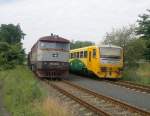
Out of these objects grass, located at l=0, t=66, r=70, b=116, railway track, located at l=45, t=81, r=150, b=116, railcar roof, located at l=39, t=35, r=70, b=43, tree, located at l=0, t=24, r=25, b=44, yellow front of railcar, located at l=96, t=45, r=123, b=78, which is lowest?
railway track, located at l=45, t=81, r=150, b=116

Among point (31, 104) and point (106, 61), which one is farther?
point (106, 61)

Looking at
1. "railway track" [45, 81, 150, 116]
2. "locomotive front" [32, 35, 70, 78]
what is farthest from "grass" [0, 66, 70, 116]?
"locomotive front" [32, 35, 70, 78]

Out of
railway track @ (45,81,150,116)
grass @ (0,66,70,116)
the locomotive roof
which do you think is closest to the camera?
grass @ (0,66,70,116)

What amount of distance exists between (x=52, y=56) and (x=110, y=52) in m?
4.17

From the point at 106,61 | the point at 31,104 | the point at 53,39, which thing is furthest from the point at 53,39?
the point at 31,104

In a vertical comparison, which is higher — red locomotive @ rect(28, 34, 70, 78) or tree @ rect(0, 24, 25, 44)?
tree @ rect(0, 24, 25, 44)

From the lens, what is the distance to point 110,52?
3112cm

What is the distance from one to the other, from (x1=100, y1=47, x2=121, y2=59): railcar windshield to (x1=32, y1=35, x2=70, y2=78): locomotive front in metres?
2.66

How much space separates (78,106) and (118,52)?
15.4m

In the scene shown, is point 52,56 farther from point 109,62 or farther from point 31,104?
point 31,104

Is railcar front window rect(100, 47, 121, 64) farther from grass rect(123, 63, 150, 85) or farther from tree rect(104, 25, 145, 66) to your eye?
tree rect(104, 25, 145, 66)

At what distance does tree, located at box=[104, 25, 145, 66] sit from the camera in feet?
124

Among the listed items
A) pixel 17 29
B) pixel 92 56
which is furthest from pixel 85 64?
pixel 17 29

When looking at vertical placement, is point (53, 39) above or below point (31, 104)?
above
